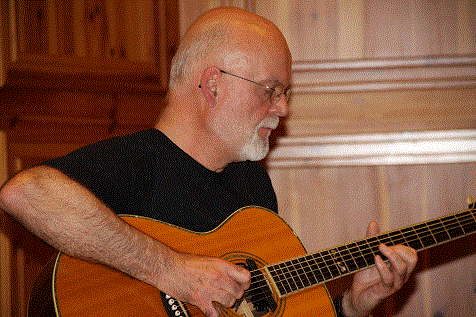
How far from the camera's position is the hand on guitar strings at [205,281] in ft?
3.30

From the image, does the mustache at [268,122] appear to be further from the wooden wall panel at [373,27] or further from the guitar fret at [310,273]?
the wooden wall panel at [373,27]

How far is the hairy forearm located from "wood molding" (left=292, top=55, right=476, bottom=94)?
1.23 metres

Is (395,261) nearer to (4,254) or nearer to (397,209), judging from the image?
(397,209)

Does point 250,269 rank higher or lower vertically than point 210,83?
lower

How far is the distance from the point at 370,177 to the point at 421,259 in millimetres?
397

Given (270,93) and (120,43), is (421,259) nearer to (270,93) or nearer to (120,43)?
(270,93)

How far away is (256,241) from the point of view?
119cm

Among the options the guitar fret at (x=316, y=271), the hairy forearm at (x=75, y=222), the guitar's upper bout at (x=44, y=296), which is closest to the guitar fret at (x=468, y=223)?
the guitar fret at (x=316, y=271)

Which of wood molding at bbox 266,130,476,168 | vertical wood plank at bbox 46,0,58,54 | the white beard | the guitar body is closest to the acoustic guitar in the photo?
the guitar body

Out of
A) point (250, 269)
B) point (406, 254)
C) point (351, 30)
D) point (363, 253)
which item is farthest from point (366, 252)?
point (351, 30)

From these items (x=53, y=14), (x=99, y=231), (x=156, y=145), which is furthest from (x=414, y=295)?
(x=53, y=14)

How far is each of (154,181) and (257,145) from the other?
0.37 meters

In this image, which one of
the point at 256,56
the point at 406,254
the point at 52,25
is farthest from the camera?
the point at 52,25

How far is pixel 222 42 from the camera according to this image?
4.66ft
